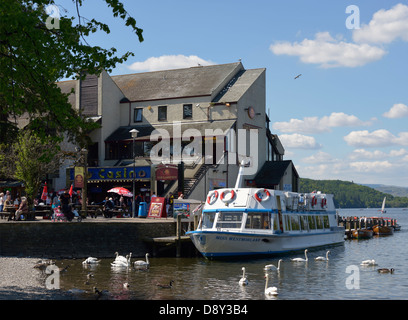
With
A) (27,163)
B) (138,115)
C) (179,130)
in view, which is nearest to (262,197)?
(27,163)

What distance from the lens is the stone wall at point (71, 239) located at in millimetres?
29547

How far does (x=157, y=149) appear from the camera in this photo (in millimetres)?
52469

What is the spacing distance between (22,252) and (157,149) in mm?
24209

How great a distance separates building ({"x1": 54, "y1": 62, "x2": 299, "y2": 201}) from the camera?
49.3 meters

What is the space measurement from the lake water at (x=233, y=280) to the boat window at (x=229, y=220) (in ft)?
6.52

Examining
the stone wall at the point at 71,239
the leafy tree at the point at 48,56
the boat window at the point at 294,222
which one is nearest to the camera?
the leafy tree at the point at 48,56

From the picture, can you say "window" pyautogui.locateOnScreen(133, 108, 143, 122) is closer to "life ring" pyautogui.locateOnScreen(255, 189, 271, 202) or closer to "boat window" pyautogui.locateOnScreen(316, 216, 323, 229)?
"boat window" pyautogui.locateOnScreen(316, 216, 323, 229)

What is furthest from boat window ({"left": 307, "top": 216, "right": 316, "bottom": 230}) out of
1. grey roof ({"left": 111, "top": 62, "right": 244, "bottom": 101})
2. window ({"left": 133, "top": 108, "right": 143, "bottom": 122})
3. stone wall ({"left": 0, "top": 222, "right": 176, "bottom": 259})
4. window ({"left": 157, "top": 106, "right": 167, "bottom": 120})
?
window ({"left": 133, "top": 108, "right": 143, "bottom": 122})

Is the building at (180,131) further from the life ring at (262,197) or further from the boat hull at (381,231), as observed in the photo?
the life ring at (262,197)

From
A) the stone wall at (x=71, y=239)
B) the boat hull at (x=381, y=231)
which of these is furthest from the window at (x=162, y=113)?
the boat hull at (x=381, y=231)

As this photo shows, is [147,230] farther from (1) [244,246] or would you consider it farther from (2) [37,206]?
(2) [37,206]

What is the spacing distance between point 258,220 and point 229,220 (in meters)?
1.62
